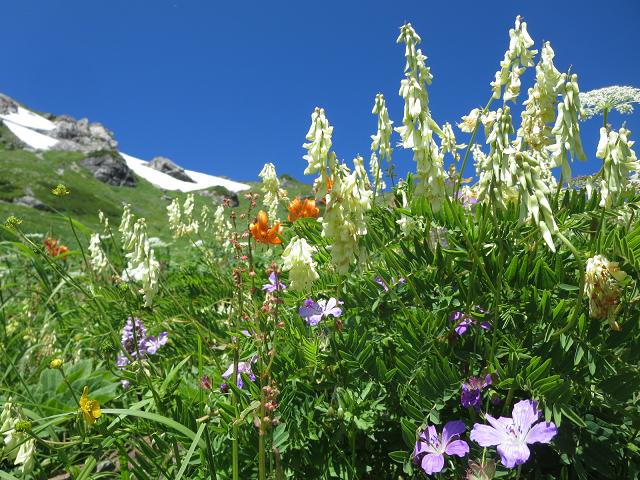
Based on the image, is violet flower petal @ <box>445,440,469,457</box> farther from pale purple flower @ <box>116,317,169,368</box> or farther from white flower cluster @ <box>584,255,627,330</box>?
pale purple flower @ <box>116,317,169,368</box>

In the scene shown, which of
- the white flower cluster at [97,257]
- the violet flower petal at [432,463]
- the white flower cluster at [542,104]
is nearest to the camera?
the violet flower petal at [432,463]

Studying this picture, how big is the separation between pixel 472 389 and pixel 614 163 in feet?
3.09

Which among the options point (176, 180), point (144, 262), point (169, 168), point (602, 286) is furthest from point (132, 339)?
point (169, 168)

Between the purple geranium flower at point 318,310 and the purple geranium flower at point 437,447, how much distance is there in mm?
617

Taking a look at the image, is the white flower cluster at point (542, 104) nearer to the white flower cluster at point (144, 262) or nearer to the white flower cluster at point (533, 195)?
the white flower cluster at point (533, 195)

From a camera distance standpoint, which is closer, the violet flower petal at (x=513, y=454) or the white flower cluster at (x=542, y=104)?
the violet flower petal at (x=513, y=454)

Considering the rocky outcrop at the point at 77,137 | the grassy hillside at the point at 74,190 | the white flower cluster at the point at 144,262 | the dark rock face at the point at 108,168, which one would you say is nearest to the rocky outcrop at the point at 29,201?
the grassy hillside at the point at 74,190

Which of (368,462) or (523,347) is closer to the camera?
(523,347)

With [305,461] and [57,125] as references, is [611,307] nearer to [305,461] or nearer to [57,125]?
[305,461]

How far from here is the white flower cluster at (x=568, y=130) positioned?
73.6 inches

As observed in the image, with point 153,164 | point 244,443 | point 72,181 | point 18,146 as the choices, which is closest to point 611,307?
point 244,443

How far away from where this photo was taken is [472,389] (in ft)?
5.99

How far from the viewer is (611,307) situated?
1.55 meters

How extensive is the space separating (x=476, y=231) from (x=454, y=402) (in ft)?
2.31
